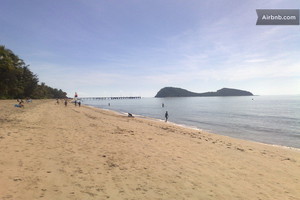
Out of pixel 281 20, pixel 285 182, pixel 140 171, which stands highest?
pixel 281 20

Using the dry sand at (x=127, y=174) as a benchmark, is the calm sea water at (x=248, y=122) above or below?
below

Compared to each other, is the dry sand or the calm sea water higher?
the dry sand

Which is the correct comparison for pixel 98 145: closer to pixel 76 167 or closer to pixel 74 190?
pixel 76 167

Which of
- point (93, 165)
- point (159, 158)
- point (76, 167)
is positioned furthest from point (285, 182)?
point (76, 167)

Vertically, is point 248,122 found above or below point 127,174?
below

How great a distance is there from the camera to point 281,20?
1733 centimetres

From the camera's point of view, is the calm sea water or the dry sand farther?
the calm sea water

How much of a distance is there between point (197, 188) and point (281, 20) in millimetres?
18287

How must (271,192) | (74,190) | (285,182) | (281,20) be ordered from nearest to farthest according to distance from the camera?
(74,190), (271,192), (285,182), (281,20)

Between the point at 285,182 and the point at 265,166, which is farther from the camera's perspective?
the point at 265,166

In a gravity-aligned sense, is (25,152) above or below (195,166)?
above

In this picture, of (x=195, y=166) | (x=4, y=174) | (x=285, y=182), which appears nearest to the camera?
(x=4, y=174)

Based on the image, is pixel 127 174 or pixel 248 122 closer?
pixel 127 174

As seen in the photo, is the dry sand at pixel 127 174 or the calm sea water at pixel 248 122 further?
the calm sea water at pixel 248 122
